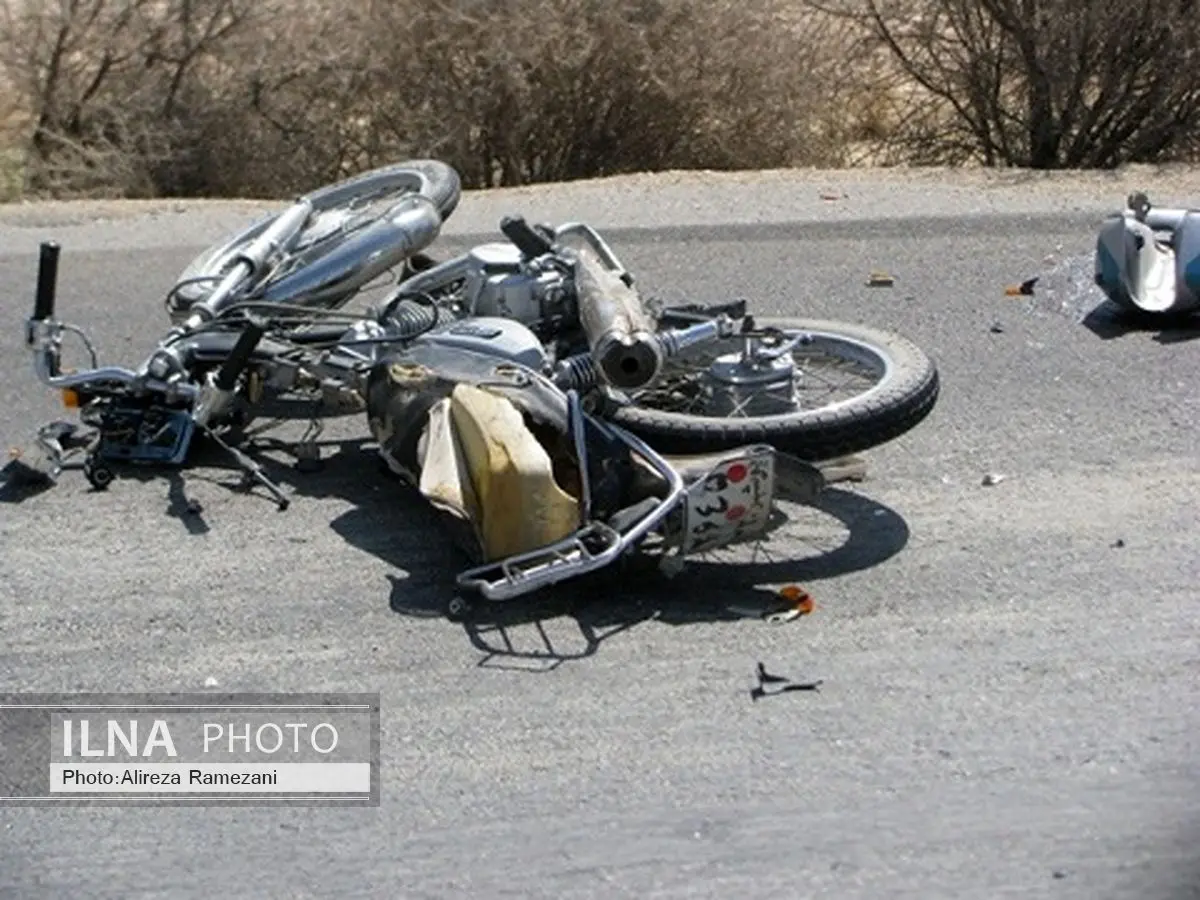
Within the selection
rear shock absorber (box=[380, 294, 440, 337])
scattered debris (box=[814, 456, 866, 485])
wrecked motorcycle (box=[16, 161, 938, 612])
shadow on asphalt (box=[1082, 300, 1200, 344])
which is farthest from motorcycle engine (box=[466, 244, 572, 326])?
shadow on asphalt (box=[1082, 300, 1200, 344])

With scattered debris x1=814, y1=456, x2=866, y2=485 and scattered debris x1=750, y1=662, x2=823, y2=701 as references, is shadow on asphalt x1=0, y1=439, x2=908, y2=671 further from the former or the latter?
scattered debris x1=750, y1=662, x2=823, y2=701

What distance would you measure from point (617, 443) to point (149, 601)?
1.59 metres

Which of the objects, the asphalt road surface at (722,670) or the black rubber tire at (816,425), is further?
the black rubber tire at (816,425)

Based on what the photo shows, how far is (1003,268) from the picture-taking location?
10727 mm

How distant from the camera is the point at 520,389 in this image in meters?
7.09

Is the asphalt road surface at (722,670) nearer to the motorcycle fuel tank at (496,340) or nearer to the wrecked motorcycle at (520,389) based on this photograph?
the wrecked motorcycle at (520,389)

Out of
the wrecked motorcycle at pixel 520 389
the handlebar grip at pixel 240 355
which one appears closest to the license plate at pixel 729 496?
the wrecked motorcycle at pixel 520 389

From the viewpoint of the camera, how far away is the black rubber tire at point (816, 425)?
22.9ft

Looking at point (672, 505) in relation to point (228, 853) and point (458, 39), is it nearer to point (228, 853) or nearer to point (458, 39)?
point (228, 853)

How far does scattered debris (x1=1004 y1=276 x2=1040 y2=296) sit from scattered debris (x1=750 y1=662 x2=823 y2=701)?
4649mm

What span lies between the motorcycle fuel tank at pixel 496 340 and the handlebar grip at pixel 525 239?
452 millimetres

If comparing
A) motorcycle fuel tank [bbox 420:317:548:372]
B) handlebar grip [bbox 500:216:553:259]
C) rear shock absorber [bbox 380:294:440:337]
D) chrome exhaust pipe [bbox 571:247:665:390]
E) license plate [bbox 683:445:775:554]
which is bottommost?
license plate [bbox 683:445:775:554]

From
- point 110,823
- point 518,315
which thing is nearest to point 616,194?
point 518,315

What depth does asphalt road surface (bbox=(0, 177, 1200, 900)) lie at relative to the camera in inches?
201
